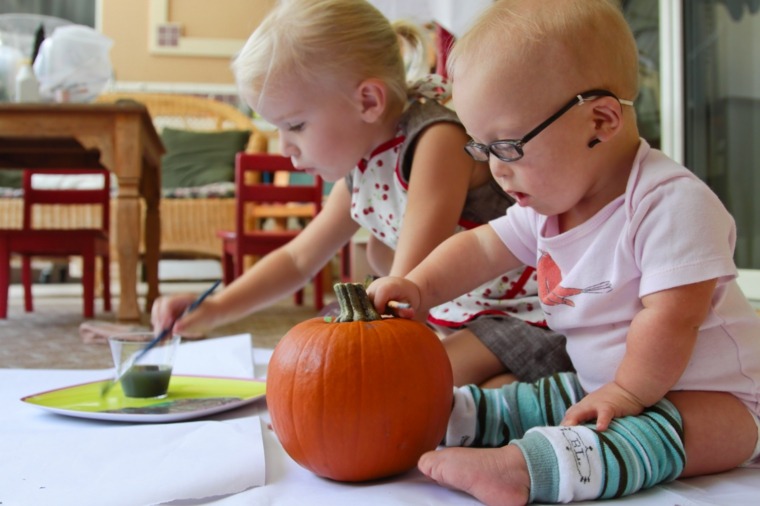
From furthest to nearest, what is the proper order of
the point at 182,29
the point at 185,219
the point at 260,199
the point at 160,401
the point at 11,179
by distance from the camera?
the point at 182,29
the point at 11,179
the point at 185,219
the point at 260,199
the point at 160,401

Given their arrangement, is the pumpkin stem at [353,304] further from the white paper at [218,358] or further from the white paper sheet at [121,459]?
the white paper at [218,358]

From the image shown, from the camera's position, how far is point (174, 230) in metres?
3.67

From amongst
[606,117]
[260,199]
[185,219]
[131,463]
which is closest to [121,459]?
[131,463]

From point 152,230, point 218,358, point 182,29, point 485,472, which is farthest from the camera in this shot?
point 182,29

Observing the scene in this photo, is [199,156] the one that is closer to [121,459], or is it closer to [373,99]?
[373,99]

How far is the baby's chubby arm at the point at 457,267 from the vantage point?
81 cm

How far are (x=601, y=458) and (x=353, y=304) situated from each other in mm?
250

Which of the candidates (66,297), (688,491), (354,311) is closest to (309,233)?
(354,311)

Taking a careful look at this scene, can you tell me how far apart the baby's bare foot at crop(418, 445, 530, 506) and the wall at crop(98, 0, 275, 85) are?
15.9 ft

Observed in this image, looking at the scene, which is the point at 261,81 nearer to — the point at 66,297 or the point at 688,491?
the point at 688,491

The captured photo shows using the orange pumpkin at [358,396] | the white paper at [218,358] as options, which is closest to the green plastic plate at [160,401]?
the white paper at [218,358]

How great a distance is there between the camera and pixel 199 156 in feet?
14.0

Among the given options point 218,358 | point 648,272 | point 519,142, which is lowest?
point 218,358

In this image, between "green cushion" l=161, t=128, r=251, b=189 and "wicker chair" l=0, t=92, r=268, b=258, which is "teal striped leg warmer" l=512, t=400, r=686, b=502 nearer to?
"wicker chair" l=0, t=92, r=268, b=258
